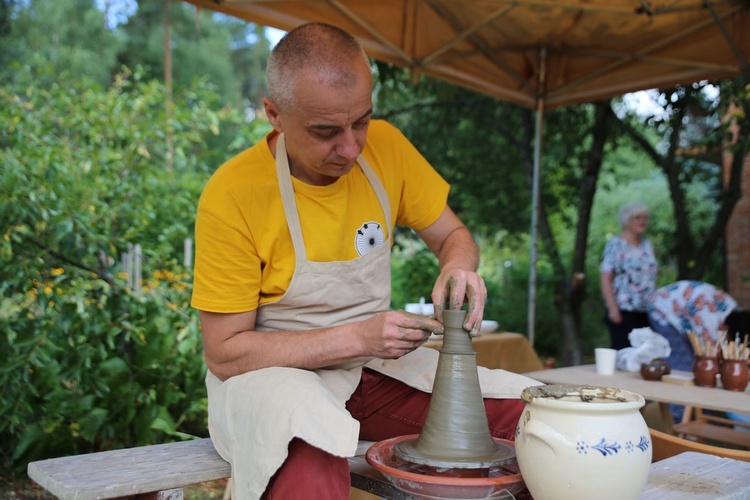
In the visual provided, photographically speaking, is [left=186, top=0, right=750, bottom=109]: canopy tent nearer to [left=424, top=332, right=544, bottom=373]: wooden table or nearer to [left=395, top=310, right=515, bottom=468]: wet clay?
[left=424, top=332, right=544, bottom=373]: wooden table

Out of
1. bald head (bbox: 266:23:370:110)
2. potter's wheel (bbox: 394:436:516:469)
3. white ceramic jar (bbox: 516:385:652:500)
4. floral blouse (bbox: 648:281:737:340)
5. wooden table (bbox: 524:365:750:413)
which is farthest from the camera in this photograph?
floral blouse (bbox: 648:281:737:340)

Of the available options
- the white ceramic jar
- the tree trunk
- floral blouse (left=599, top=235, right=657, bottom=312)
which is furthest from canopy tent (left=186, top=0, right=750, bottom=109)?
the white ceramic jar

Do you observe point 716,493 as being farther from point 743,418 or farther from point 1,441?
point 1,441

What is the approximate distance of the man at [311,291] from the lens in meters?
1.57

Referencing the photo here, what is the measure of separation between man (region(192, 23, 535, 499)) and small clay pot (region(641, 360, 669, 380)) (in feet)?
5.82

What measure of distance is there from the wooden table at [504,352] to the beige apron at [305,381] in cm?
206

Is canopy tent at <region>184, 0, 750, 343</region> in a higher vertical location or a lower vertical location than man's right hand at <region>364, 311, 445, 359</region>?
higher

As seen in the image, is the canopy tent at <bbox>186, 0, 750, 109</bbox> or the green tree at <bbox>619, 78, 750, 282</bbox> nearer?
the canopy tent at <bbox>186, 0, 750, 109</bbox>

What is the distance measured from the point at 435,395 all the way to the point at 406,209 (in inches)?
28.2

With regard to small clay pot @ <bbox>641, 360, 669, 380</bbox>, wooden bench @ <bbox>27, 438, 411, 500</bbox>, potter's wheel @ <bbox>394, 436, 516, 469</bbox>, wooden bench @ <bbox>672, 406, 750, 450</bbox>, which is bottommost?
wooden bench @ <bbox>672, 406, 750, 450</bbox>

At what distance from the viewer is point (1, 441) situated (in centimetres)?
346

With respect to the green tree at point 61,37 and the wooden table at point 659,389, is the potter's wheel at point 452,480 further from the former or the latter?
the green tree at point 61,37

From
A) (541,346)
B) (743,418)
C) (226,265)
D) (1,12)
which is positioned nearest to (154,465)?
(226,265)

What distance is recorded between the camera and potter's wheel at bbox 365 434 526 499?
5.02 ft
